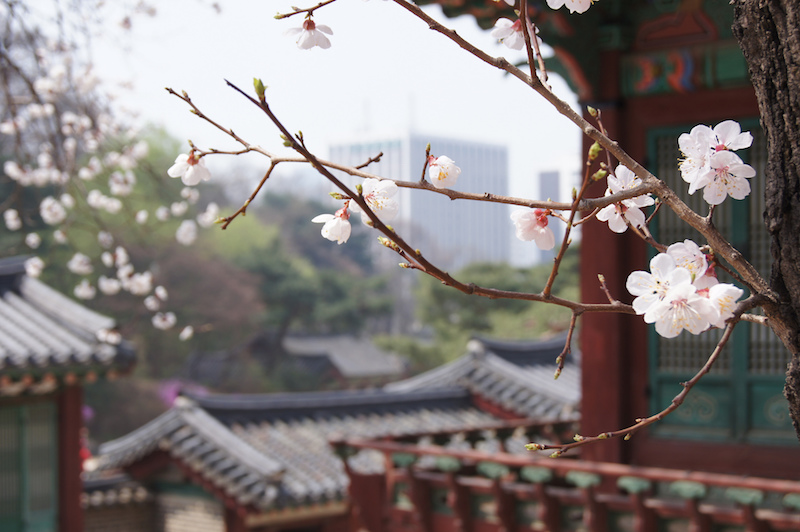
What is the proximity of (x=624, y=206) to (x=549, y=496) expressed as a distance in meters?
3.78

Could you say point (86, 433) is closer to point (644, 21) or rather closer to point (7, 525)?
point (7, 525)

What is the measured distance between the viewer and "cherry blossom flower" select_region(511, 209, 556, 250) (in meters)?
1.46

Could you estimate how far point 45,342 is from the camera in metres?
9.16

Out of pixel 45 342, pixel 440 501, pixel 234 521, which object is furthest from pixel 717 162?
pixel 234 521

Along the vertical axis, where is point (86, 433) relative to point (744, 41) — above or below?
below

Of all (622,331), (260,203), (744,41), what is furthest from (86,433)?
(260,203)

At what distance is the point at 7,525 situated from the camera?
9156 mm

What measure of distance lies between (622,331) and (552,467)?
116cm

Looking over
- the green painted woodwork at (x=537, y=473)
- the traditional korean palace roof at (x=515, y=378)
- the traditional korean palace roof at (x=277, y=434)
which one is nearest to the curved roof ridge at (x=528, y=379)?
the traditional korean palace roof at (x=515, y=378)

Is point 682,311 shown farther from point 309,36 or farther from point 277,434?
point 277,434

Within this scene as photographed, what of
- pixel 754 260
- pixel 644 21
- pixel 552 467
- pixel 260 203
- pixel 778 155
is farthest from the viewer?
pixel 260 203

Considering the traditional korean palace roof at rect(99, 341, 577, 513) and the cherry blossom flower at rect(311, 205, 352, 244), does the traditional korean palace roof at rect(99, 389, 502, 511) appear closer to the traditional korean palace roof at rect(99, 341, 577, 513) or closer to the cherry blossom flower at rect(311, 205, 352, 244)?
the traditional korean palace roof at rect(99, 341, 577, 513)

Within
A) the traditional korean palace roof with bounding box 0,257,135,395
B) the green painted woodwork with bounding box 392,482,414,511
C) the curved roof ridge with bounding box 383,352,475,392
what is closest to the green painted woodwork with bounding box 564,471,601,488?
the green painted woodwork with bounding box 392,482,414,511

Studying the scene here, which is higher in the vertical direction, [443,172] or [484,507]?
[443,172]
